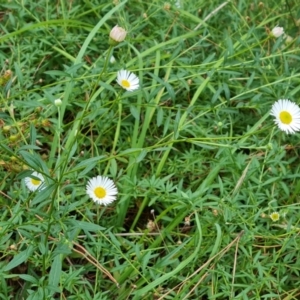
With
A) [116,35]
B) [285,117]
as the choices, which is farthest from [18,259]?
[285,117]

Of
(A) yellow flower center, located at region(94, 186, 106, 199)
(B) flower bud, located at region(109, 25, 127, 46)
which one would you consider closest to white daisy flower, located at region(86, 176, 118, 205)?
(A) yellow flower center, located at region(94, 186, 106, 199)

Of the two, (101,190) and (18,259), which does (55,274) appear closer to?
(18,259)

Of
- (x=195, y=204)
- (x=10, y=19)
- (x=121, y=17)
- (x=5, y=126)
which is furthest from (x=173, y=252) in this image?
(x=10, y=19)

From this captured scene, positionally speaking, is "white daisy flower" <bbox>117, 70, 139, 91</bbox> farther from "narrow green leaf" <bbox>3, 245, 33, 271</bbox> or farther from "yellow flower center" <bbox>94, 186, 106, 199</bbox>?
"narrow green leaf" <bbox>3, 245, 33, 271</bbox>

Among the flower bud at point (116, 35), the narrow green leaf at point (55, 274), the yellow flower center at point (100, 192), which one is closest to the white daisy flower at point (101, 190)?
the yellow flower center at point (100, 192)

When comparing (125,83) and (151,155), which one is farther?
(151,155)

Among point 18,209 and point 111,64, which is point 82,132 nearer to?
point 111,64

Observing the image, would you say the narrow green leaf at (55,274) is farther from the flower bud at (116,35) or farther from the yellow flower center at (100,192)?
the flower bud at (116,35)
